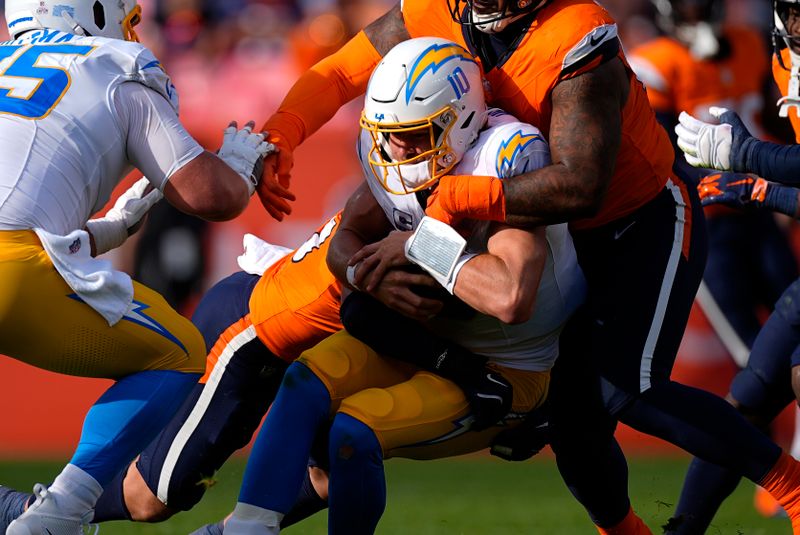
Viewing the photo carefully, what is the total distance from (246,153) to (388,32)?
2.24 ft

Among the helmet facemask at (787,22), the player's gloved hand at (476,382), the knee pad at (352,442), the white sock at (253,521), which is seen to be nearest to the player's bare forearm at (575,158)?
the player's gloved hand at (476,382)

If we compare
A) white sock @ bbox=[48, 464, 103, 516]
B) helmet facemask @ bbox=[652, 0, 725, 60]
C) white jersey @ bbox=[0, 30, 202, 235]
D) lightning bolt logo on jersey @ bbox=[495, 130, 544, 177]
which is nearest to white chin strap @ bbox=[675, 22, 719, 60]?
helmet facemask @ bbox=[652, 0, 725, 60]

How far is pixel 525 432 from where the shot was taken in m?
3.79

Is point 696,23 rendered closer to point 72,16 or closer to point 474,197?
point 474,197

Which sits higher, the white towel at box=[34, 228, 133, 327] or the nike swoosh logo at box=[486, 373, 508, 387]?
the white towel at box=[34, 228, 133, 327]

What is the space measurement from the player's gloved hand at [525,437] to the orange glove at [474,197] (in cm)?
71

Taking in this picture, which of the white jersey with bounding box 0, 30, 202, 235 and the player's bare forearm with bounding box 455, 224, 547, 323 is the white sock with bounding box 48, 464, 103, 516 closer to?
the white jersey with bounding box 0, 30, 202, 235

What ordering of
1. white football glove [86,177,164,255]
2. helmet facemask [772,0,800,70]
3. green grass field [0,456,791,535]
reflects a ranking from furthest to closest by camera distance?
green grass field [0,456,791,535]
helmet facemask [772,0,800,70]
white football glove [86,177,164,255]

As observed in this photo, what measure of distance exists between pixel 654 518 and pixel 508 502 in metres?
0.80

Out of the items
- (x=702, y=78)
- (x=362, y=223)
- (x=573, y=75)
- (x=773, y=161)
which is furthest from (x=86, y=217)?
(x=702, y=78)

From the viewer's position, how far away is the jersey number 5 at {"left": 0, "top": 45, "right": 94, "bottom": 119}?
340 centimetres

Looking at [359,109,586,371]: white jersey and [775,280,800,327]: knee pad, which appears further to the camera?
[775,280,800,327]: knee pad

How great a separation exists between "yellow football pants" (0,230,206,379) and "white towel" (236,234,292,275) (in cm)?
77

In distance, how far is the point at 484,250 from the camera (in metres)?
3.53
